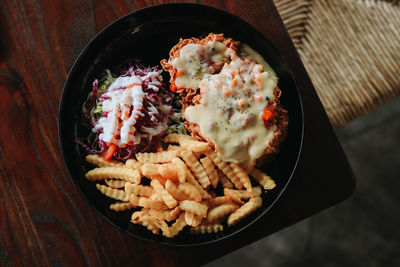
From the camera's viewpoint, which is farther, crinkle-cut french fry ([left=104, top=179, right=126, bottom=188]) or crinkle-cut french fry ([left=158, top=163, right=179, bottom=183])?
crinkle-cut french fry ([left=104, top=179, right=126, bottom=188])

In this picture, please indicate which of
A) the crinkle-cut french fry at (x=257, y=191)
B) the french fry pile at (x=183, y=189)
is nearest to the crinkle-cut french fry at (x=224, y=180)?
the french fry pile at (x=183, y=189)

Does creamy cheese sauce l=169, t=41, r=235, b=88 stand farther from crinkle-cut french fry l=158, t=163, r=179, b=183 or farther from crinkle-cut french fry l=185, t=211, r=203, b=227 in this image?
crinkle-cut french fry l=185, t=211, r=203, b=227

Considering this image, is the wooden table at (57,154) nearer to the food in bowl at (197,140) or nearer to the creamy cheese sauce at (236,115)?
the food in bowl at (197,140)

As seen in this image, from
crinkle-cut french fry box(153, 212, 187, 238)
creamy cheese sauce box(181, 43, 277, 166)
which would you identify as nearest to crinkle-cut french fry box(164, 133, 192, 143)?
creamy cheese sauce box(181, 43, 277, 166)

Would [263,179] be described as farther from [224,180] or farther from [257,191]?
[224,180]

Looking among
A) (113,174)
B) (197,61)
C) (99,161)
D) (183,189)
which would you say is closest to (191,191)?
(183,189)

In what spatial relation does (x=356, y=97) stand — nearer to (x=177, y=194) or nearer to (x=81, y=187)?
(x=177, y=194)
